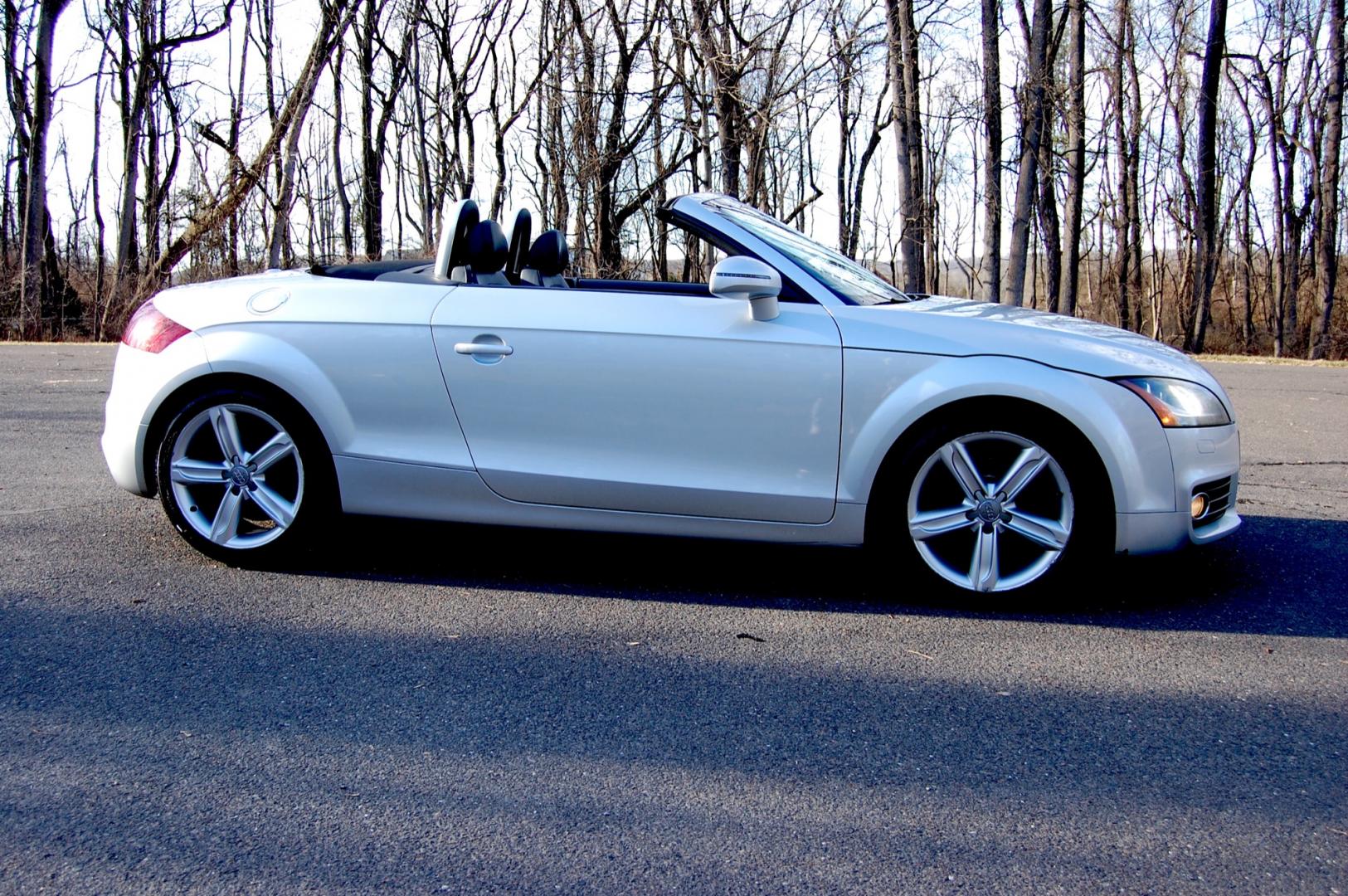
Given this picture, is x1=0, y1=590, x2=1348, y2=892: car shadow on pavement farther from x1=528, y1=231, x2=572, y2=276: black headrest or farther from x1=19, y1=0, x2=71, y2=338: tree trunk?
x1=19, y1=0, x2=71, y2=338: tree trunk

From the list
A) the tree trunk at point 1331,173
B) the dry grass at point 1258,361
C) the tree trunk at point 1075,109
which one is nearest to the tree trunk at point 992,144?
the dry grass at point 1258,361

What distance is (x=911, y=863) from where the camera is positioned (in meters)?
2.31

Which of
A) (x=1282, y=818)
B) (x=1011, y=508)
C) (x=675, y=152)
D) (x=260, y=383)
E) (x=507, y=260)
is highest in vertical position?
(x=675, y=152)

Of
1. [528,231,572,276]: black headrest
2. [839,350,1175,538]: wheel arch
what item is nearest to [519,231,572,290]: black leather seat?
[528,231,572,276]: black headrest

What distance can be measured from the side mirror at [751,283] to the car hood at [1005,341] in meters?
0.27

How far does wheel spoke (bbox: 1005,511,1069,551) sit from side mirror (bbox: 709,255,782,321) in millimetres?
1149

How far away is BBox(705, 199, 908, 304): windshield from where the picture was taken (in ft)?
14.4

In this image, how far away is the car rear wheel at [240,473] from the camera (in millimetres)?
4418

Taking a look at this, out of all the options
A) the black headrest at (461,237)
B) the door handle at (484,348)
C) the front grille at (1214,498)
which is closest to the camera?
the front grille at (1214,498)

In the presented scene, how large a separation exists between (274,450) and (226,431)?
213 millimetres

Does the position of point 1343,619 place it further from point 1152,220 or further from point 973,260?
point 973,260

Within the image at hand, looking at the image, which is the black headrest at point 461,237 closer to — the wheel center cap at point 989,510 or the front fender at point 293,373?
the front fender at point 293,373

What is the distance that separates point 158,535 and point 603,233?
17311mm

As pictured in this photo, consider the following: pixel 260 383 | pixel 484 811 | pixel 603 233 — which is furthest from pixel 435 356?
pixel 603 233
